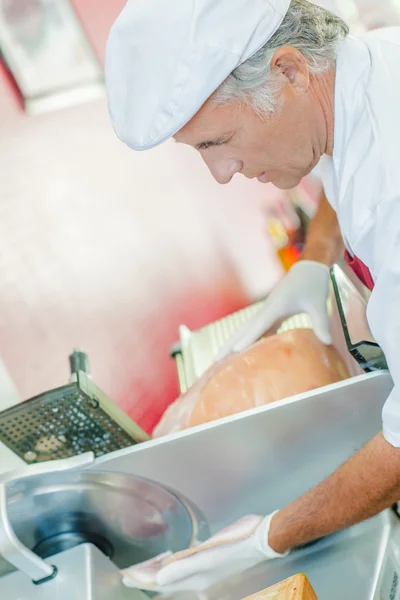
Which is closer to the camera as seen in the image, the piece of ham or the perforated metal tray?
the perforated metal tray

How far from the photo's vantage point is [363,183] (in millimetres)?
1133

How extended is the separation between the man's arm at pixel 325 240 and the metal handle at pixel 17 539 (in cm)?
85

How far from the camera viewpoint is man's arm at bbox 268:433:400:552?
1185mm

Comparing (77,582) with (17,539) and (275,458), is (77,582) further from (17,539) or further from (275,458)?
(275,458)

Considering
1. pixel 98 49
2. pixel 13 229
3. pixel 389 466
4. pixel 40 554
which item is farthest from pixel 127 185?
pixel 389 466

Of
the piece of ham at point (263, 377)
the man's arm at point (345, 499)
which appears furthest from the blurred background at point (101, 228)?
the man's arm at point (345, 499)

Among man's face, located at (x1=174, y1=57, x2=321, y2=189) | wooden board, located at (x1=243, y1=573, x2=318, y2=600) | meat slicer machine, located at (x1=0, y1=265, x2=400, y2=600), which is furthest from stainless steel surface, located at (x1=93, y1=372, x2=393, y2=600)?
man's face, located at (x1=174, y1=57, x2=321, y2=189)

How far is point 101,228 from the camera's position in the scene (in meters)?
2.96

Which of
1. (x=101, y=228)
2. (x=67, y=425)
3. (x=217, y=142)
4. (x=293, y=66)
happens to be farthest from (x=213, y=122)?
(x=101, y=228)

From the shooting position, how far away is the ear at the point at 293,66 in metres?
1.15

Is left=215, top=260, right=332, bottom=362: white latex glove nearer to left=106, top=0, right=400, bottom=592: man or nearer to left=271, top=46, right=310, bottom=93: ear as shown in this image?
left=106, top=0, right=400, bottom=592: man

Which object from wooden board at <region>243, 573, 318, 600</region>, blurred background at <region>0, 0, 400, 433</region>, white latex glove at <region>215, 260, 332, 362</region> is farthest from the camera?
blurred background at <region>0, 0, 400, 433</region>

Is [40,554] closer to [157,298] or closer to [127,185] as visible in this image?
[157,298]

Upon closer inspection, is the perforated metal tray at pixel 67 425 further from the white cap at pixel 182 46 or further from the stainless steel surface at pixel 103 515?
the white cap at pixel 182 46
